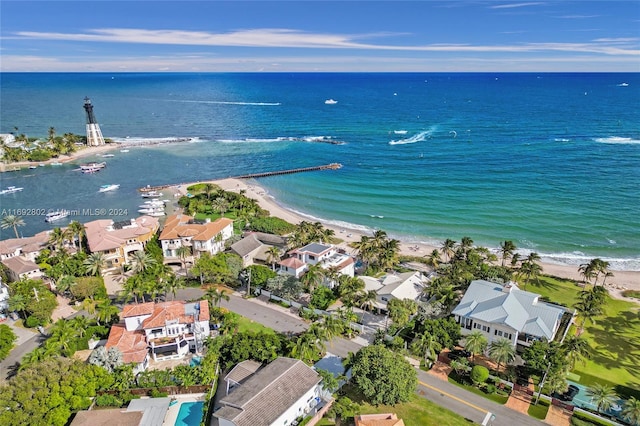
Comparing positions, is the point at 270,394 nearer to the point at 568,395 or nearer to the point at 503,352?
the point at 503,352

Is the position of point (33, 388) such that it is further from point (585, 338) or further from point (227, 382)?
point (585, 338)

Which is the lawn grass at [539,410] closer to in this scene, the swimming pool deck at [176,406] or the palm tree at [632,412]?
the palm tree at [632,412]

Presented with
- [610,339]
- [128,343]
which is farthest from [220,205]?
[610,339]

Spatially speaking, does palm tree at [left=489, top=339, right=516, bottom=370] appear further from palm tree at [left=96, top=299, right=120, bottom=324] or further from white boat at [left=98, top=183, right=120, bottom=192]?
white boat at [left=98, top=183, right=120, bottom=192]

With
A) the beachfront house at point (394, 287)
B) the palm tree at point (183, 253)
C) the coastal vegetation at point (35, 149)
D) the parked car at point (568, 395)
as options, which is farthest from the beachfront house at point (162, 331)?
the coastal vegetation at point (35, 149)

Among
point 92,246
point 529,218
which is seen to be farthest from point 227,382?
point 529,218

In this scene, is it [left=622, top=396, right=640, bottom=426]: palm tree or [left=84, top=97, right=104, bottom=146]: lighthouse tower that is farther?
[left=84, top=97, right=104, bottom=146]: lighthouse tower

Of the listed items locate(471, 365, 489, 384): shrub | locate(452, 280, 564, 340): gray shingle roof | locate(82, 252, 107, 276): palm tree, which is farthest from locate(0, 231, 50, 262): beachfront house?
locate(471, 365, 489, 384): shrub
